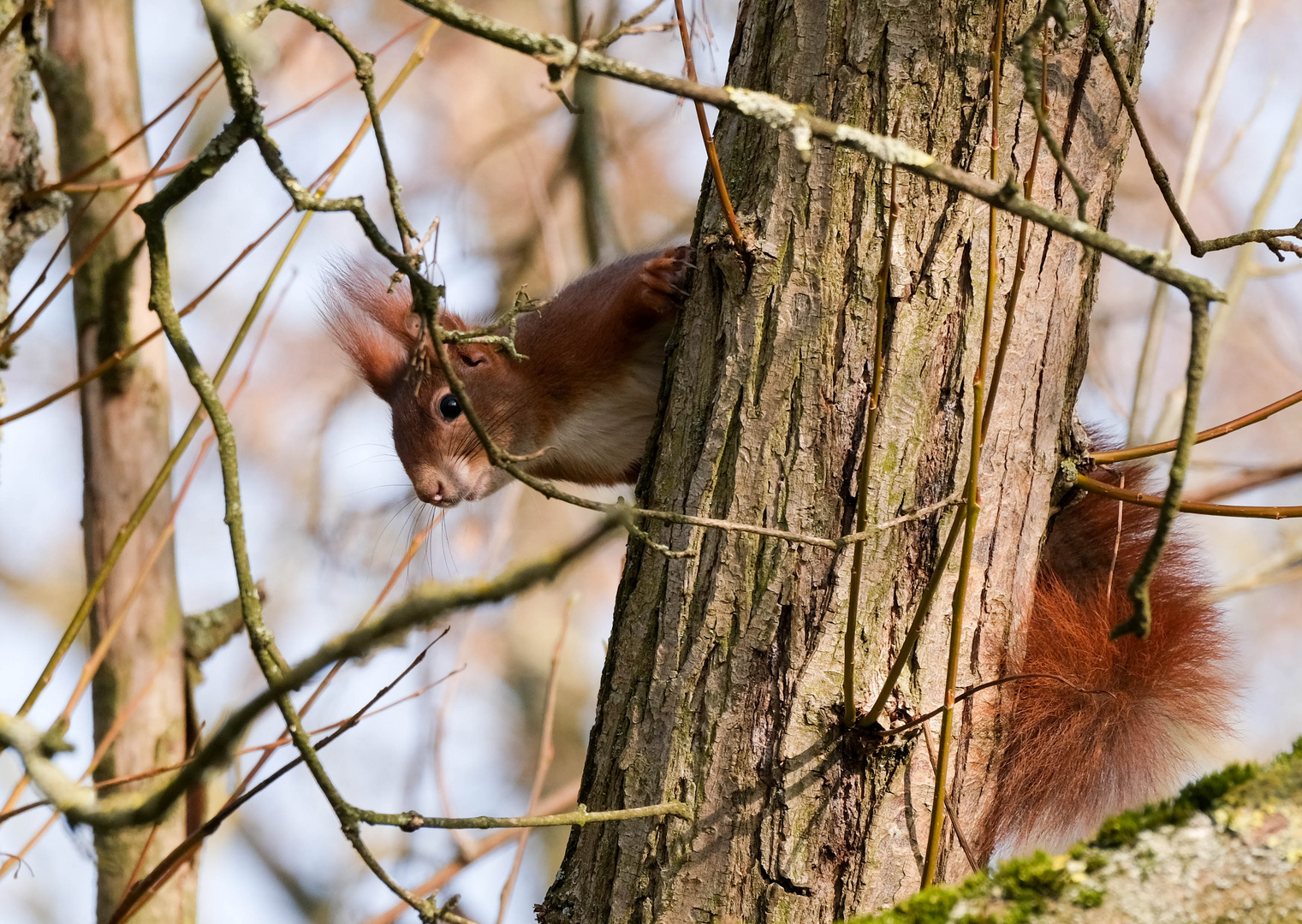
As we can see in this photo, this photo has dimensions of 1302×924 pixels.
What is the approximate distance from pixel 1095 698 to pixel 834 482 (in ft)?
2.24

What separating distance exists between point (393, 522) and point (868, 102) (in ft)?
8.19

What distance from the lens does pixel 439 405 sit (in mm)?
3285

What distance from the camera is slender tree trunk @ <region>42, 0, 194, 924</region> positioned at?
8.68 feet

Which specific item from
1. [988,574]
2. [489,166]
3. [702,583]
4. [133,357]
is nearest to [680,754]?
[702,583]

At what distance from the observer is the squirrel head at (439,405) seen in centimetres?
315

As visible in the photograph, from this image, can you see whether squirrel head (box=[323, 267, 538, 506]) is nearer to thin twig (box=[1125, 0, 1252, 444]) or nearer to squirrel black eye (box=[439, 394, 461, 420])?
squirrel black eye (box=[439, 394, 461, 420])

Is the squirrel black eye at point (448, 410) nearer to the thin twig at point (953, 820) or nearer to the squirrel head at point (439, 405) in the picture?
the squirrel head at point (439, 405)

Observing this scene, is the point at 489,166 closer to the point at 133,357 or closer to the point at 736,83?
the point at 133,357

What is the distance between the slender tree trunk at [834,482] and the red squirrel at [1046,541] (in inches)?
6.6

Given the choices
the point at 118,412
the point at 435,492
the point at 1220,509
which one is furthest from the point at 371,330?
the point at 1220,509

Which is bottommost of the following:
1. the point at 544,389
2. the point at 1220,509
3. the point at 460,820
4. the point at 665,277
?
the point at 460,820

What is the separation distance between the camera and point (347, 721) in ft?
6.34

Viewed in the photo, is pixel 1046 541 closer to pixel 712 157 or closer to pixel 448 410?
pixel 712 157

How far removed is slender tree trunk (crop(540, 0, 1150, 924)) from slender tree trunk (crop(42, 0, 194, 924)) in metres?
1.29
